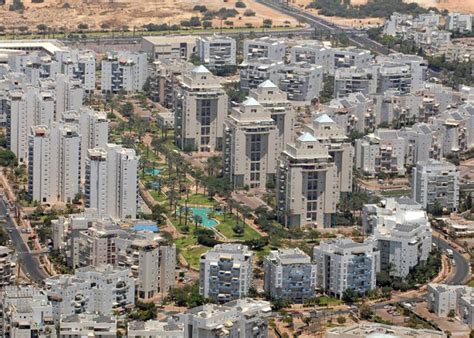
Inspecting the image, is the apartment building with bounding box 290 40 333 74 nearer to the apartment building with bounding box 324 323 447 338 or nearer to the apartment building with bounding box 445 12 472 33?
the apartment building with bounding box 445 12 472 33

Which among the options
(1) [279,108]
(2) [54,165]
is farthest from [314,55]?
(2) [54,165]

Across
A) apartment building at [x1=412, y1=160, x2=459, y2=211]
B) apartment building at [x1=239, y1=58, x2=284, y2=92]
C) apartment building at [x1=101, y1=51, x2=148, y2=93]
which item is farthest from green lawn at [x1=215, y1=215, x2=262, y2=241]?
apartment building at [x1=101, y1=51, x2=148, y2=93]

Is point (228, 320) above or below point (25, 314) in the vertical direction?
below

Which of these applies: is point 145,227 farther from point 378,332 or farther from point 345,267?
point 378,332

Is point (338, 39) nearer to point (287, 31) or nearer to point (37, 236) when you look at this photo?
point (287, 31)

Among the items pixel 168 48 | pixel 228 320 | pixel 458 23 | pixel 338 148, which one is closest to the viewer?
pixel 228 320

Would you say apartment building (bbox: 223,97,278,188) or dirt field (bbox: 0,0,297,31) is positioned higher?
apartment building (bbox: 223,97,278,188)
